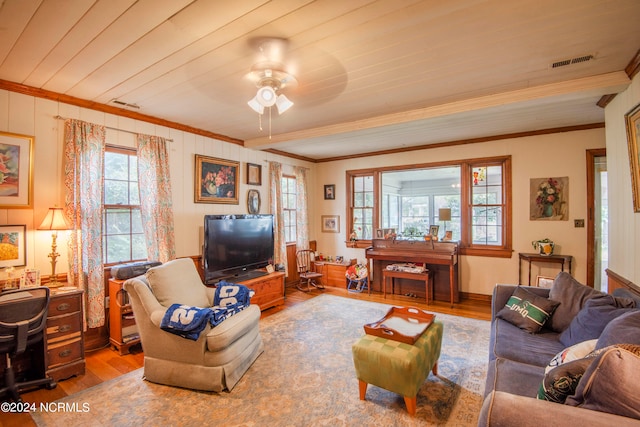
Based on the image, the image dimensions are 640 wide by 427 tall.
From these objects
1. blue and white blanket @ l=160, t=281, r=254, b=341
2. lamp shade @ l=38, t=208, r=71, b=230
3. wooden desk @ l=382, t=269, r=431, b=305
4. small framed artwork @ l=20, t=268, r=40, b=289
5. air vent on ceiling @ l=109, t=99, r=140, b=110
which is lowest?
wooden desk @ l=382, t=269, r=431, b=305

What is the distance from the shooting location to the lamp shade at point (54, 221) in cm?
275

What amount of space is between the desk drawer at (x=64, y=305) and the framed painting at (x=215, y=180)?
6.17ft

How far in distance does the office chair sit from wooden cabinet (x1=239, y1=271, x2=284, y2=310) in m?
2.15

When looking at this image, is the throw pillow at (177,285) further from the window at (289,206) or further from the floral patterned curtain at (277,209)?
the window at (289,206)

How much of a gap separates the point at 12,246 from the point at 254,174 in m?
3.10

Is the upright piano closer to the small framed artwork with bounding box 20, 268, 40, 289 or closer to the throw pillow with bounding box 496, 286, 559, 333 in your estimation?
the throw pillow with bounding box 496, 286, 559, 333

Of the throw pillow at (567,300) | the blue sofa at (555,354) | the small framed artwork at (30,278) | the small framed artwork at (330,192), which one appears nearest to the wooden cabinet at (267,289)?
the small framed artwork at (30,278)

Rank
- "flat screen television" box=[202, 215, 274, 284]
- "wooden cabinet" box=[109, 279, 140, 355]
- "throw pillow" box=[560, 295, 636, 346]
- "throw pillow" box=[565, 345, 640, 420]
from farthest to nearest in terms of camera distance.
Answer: "flat screen television" box=[202, 215, 274, 284] < "wooden cabinet" box=[109, 279, 140, 355] < "throw pillow" box=[560, 295, 636, 346] < "throw pillow" box=[565, 345, 640, 420]

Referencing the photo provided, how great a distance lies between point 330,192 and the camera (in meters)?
6.55

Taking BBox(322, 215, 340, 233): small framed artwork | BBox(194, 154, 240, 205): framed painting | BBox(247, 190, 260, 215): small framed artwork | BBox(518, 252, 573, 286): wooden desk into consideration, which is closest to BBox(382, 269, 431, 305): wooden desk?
BBox(518, 252, 573, 286): wooden desk

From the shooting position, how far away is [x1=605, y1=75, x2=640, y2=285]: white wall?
2555mm

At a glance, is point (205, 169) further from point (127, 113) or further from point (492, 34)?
point (492, 34)

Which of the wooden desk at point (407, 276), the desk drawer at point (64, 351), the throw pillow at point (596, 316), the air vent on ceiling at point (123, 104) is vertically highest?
the air vent on ceiling at point (123, 104)

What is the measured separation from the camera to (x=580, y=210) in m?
4.32
